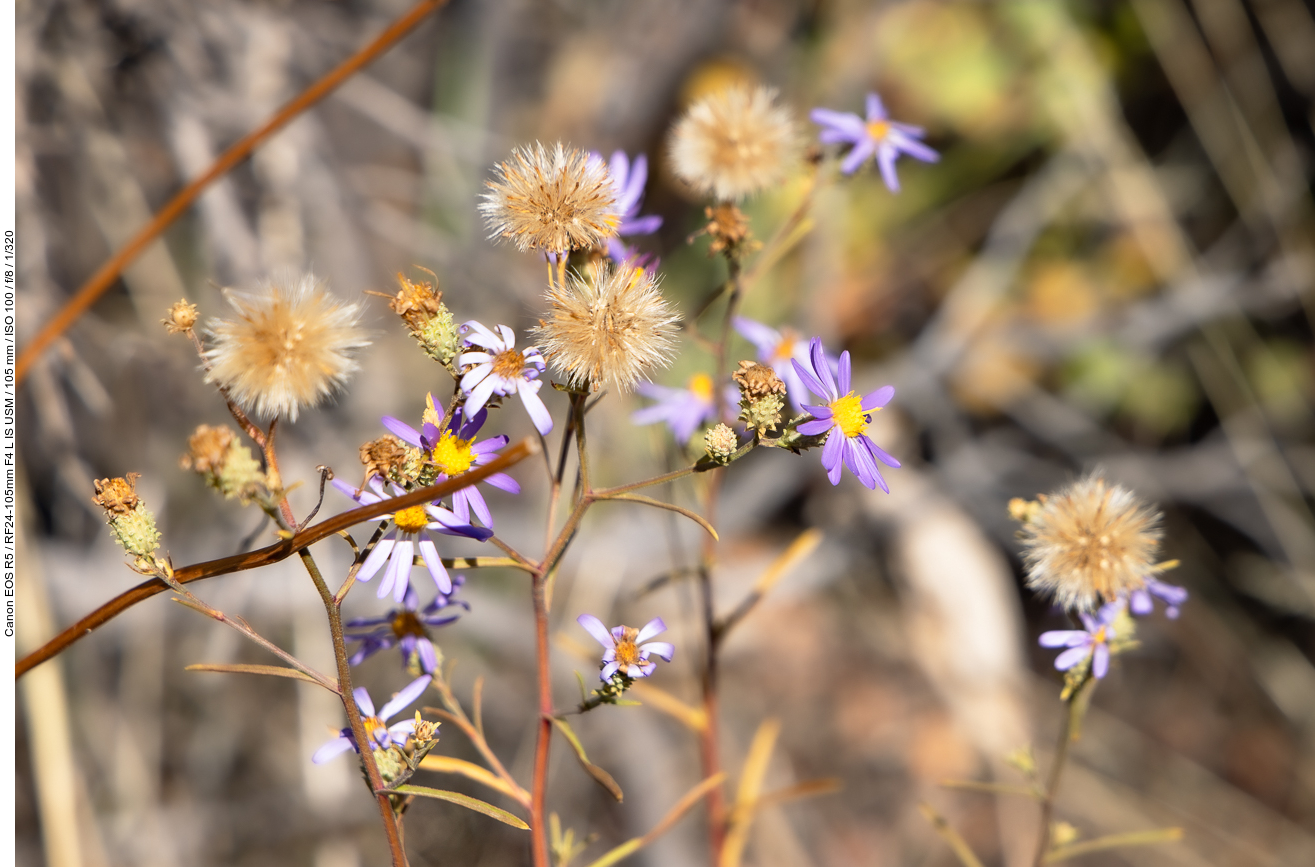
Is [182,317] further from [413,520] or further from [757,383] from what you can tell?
[757,383]

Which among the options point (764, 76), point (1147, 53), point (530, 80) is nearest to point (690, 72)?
point (764, 76)

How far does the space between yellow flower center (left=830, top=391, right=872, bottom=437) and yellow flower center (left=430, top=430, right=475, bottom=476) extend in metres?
0.43

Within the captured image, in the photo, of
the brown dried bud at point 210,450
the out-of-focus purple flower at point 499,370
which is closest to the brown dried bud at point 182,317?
the brown dried bud at point 210,450

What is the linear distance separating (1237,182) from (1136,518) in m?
2.87

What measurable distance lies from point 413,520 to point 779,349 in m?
0.90

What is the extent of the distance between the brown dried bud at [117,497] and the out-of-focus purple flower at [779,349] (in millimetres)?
817

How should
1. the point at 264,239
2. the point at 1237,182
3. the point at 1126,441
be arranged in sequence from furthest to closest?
the point at 1126,441 < the point at 1237,182 < the point at 264,239

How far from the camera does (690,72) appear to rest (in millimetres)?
3479

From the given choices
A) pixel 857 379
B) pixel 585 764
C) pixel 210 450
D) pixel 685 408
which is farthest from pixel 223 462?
pixel 857 379

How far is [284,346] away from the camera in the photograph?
0.77m

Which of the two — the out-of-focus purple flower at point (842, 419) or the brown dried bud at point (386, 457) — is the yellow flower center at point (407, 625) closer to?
the brown dried bud at point (386, 457)

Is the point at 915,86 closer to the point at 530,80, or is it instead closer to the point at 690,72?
the point at 690,72

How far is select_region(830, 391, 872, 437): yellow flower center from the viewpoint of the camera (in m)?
0.96

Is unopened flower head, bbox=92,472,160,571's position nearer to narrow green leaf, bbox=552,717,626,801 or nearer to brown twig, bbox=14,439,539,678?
brown twig, bbox=14,439,539,678
